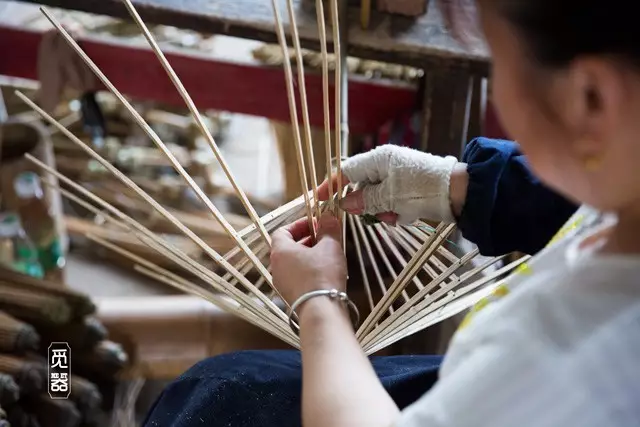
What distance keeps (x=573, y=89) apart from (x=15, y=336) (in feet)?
4.17

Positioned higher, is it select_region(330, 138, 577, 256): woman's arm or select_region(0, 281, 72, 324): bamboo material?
select_region(330, 138, 577, 256): woman's arm

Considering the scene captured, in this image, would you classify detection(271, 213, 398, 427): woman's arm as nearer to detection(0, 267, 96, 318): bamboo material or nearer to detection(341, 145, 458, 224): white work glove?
detection(341, 145, 458, 224): white work glove

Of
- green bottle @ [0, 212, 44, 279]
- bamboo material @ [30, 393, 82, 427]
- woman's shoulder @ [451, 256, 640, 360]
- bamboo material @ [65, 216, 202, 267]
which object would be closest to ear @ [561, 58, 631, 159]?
woman's shoulder @ [451, 256, 640, 360]

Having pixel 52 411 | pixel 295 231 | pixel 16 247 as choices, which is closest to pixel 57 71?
pixel 16 247

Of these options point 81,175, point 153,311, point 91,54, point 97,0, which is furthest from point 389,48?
point 81,175

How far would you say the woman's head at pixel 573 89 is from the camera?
0.48 m

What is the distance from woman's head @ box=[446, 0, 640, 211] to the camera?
1.58ft

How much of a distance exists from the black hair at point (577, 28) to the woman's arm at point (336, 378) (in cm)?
34

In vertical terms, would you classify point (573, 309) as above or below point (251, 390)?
above

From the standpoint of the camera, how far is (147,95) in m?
1.78

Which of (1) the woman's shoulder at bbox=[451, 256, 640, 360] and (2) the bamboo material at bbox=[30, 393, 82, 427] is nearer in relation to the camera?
(1) the woman's shoulder at bbox=[451, 256, 640, 360]

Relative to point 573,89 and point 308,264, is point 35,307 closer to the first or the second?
point 308,264

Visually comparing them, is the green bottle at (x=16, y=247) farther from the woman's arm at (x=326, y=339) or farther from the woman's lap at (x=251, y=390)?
the woman's arm at (x=326, y=339)

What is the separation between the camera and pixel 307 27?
1423 millimetres
